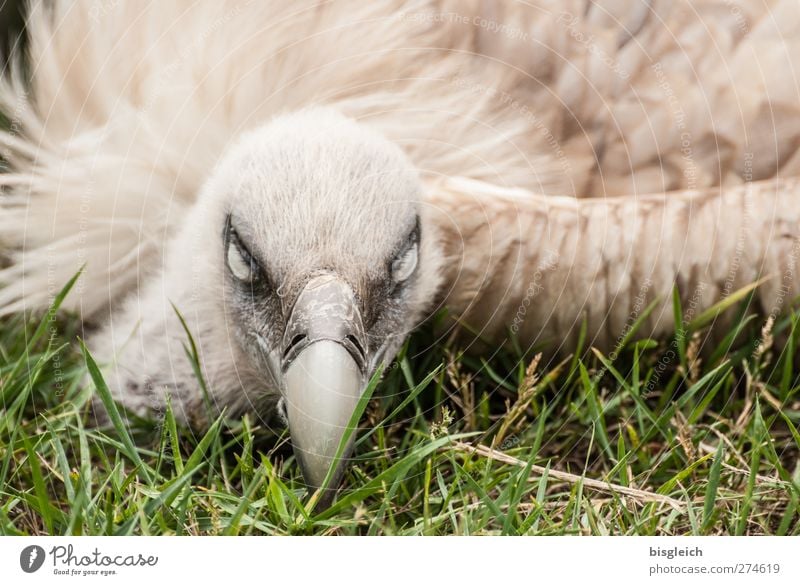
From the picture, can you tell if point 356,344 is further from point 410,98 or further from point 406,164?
point 410,98

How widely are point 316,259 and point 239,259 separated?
6.0 inches

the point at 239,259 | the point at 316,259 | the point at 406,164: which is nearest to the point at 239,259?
the point at 239,259

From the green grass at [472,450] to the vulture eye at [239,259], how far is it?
0.20 meters

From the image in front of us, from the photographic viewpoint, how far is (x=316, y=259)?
1.27m

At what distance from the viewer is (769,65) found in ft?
5.07

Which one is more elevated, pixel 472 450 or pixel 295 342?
pixel 295 342

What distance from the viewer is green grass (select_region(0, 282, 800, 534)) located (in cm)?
124

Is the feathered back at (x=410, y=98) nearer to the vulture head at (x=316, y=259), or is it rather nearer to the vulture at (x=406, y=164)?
the vulture at (x=406, y=164)

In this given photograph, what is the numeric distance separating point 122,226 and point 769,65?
995mm

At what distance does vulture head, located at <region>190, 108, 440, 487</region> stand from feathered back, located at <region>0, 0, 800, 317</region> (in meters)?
0.15
